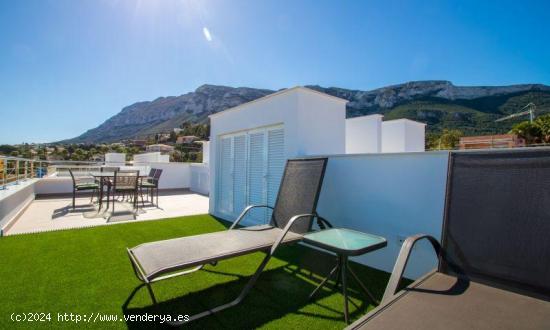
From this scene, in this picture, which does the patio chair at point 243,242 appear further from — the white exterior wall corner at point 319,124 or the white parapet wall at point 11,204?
the white parapet wall at point 11,204

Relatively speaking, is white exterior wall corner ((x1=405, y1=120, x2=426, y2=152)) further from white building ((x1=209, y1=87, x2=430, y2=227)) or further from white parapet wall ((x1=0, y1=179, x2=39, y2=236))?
white parapet wall ((x1=0, y1=179, x2=39, y2=236))

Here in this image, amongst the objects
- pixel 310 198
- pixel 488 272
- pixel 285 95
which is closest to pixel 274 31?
pixel 285 95

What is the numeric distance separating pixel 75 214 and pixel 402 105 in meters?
43.9

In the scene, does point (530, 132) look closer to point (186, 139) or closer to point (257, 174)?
point (257, 174)

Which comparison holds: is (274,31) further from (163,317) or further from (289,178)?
(163,317)

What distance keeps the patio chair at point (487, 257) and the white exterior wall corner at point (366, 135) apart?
17.1ft

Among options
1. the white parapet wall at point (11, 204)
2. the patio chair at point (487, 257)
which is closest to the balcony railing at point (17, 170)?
the white parapet wall at point (11, 204)

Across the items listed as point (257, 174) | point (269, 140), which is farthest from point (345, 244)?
point (257, 174)

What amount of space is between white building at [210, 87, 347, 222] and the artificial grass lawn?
5.21 ft

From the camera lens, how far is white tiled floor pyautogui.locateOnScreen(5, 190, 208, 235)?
5582 mm

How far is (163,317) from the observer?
2287mm

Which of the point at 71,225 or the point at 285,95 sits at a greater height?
the point at 285,95

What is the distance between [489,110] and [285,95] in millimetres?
45044

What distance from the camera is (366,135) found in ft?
23.9
